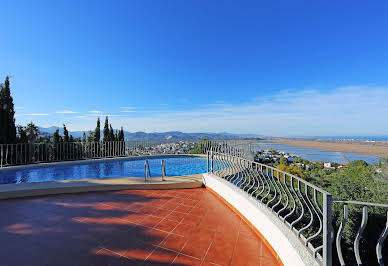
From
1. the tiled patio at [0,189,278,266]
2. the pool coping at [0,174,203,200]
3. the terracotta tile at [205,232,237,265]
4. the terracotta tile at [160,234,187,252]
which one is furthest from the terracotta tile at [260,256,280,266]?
the pool coping at [0,174,203,200]

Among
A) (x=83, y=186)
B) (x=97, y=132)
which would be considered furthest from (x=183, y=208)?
(x=97, y=132)

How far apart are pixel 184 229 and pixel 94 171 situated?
6.63 metres

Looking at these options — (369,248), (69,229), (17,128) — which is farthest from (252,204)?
(17,128)

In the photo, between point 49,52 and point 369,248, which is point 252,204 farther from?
point 49,52

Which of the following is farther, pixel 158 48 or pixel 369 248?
pixel 158 48

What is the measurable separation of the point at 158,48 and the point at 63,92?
26.6ft

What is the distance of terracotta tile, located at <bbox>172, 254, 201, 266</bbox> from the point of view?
5.54ft

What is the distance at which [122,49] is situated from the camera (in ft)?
30.0

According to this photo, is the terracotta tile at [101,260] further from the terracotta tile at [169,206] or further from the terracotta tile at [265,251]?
the terracotta tile at [265,251]

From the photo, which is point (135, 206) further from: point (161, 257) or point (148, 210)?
point (161, 257)

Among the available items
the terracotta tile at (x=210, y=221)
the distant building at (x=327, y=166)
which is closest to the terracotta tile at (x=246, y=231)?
the terracotta tile at (x=210, y=221)

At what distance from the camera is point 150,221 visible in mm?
2541

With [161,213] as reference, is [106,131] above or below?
above

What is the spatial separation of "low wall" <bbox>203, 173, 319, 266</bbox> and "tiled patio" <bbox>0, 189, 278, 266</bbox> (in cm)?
13
